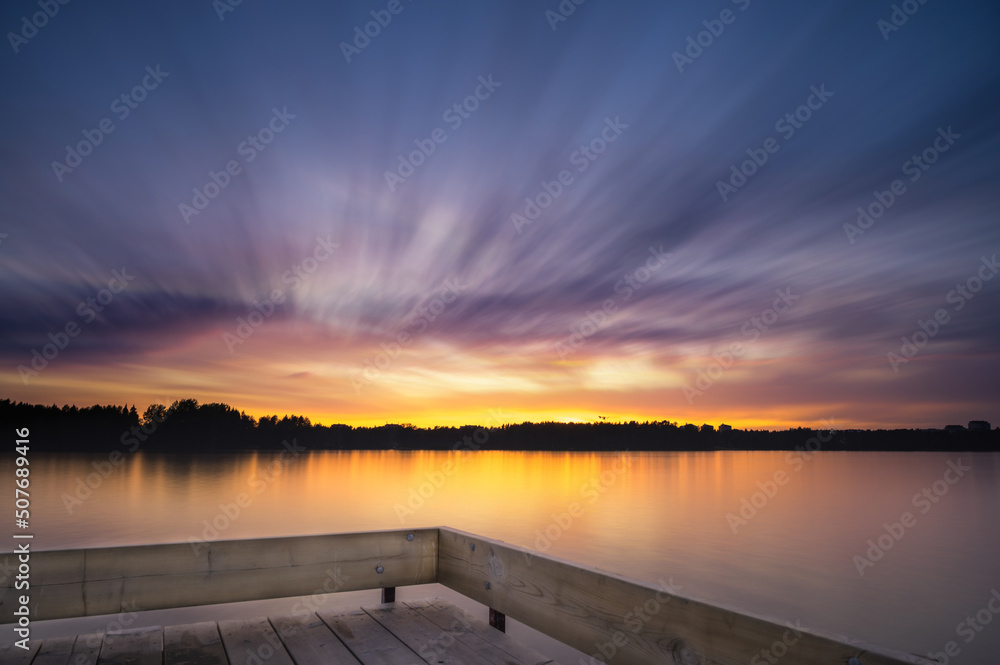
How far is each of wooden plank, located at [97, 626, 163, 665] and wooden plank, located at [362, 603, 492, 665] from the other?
1.07 metres

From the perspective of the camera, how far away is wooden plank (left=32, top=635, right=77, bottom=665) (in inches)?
98.7

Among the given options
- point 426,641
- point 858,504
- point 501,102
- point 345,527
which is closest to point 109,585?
point 426,641

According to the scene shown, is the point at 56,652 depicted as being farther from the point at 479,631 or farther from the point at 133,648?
the point at 479,631

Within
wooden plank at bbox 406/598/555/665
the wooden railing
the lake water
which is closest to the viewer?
the wooden railing

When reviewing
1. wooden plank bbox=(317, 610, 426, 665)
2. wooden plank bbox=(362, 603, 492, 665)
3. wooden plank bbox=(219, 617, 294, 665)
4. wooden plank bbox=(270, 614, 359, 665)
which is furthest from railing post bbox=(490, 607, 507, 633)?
wooden plank bbox=(219, 617, 294, 665)

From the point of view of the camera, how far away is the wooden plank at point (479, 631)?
273 cm

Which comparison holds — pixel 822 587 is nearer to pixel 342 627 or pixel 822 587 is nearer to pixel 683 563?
pixel 683 563

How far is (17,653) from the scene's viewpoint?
102 inches

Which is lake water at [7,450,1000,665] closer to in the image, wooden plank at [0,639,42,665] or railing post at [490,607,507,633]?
railing post at [490,607,507,633]

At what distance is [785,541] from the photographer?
23.8 meters

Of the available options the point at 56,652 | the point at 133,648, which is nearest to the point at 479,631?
the point at 133,648

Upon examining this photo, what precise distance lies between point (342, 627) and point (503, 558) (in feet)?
3.18

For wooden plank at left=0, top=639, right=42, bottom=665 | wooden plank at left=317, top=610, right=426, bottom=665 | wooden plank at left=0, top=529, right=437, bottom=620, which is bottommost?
wooden plank at left=317, top=610, right=426, bottom=665

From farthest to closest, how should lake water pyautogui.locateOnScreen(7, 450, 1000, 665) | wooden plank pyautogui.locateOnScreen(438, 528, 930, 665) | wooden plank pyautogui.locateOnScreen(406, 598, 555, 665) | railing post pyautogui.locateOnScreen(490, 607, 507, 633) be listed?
lake water pyautogui.locateOnScreen(7, 450, 1000, 665) < railing post pyautogui.locateOnScreen(490, 607, 507, 633) < wooden plank pyautogui.locateOnScreen(406, 598, 555, 665) < wooden plank pyautogui.locateOnScreen(438, 528, 930, 665)
